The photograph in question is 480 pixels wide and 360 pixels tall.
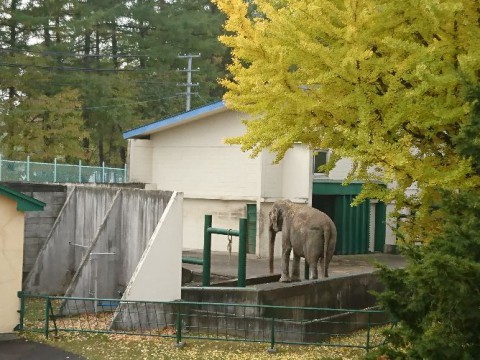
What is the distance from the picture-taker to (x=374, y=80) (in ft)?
35.8

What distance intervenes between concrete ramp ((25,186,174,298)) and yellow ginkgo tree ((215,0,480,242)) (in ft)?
22.5

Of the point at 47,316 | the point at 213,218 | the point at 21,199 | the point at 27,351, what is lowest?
the point at 27,351

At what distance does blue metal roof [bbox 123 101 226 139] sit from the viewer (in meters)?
25.6

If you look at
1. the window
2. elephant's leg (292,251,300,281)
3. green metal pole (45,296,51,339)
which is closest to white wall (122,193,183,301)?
green metal pole (45,296,51,339)

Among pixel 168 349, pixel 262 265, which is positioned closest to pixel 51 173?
pixel 262 265

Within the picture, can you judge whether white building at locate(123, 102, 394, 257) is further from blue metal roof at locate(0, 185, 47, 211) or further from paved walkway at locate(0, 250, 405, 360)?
blue metal roof at locate(0, 185, 47, 211)

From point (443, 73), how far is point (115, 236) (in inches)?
464

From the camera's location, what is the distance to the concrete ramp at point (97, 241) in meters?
19.0

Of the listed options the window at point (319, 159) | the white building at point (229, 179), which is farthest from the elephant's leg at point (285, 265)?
the window at point (319, 159)

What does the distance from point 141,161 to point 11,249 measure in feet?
42.6

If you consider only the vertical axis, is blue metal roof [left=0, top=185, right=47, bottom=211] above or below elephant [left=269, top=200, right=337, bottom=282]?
above

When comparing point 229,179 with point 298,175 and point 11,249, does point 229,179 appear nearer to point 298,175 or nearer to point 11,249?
point 298,175

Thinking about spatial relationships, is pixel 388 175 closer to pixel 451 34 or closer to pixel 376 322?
pixel 451 34

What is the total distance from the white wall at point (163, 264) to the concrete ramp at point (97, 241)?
1.25 feet
